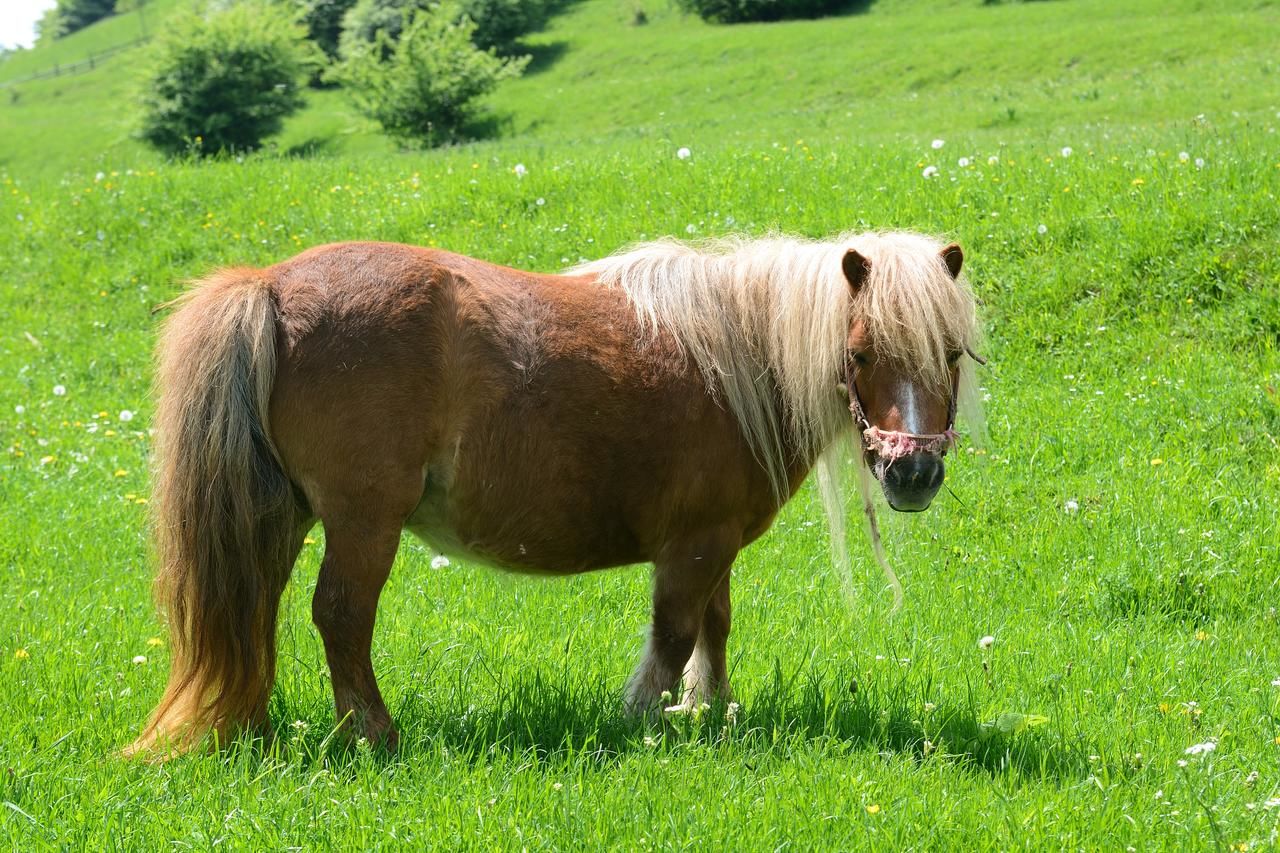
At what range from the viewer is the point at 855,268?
4.18 m

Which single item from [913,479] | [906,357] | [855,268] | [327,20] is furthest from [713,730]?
[327,20]

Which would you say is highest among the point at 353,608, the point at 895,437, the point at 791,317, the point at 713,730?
the point at 791,317

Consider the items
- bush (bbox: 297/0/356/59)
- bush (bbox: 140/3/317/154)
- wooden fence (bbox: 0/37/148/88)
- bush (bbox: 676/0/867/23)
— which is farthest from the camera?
wooden fence (bbox: 0/37/148/88)

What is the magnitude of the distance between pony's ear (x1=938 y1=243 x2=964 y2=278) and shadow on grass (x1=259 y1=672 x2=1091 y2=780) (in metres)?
1.58

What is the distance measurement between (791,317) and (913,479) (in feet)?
2.55

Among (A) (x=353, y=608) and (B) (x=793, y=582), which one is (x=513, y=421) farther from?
(B) (x=793, y=582)

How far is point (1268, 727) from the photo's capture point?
451 cm

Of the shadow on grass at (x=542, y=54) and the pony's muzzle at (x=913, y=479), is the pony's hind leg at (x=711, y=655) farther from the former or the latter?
the shadow on grass at (x=542, y=54)

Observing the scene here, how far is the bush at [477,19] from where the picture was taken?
A: 135 feet

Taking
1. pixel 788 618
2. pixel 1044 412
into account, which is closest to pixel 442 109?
pixel 1044 412

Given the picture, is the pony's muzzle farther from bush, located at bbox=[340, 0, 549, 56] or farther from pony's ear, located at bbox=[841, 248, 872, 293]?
bush, located at bbox=[340, 0, 549, 56]

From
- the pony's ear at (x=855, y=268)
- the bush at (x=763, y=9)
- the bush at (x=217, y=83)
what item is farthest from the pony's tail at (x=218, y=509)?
the bush at (x=763, y=9)

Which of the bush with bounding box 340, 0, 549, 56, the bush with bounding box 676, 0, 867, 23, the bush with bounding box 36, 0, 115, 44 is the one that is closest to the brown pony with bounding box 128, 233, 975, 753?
the bush with bounding box 676, 0, 867, 23

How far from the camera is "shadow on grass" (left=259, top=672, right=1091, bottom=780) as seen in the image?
4043 mm
